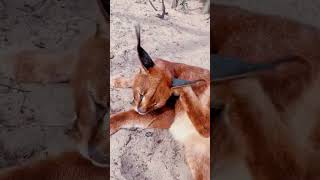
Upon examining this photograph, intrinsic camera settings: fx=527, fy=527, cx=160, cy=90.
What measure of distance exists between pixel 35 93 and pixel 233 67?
1.07 meters

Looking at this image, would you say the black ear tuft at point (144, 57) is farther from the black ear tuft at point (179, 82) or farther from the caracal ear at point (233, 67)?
the caracal ear at point (233, 67)

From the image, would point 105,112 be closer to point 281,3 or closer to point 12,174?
point 12,174

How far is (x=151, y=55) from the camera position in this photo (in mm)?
2764

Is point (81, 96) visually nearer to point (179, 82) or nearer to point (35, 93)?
point (35, 93)

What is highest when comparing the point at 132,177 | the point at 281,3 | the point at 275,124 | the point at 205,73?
the point at 281,3

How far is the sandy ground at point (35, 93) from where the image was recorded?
2.56m

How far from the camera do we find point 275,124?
115 inches

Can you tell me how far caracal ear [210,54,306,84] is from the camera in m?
2.84

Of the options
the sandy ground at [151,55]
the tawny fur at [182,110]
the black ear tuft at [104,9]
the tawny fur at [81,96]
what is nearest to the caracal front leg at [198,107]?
the tawny fur at [182,110]

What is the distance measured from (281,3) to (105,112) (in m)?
1.17

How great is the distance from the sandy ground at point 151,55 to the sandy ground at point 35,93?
0.21m

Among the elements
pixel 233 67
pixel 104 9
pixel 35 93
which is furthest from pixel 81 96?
pixel 233 67

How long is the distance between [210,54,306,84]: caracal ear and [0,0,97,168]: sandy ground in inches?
28.2

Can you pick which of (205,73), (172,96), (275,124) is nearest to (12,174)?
(172,96)
